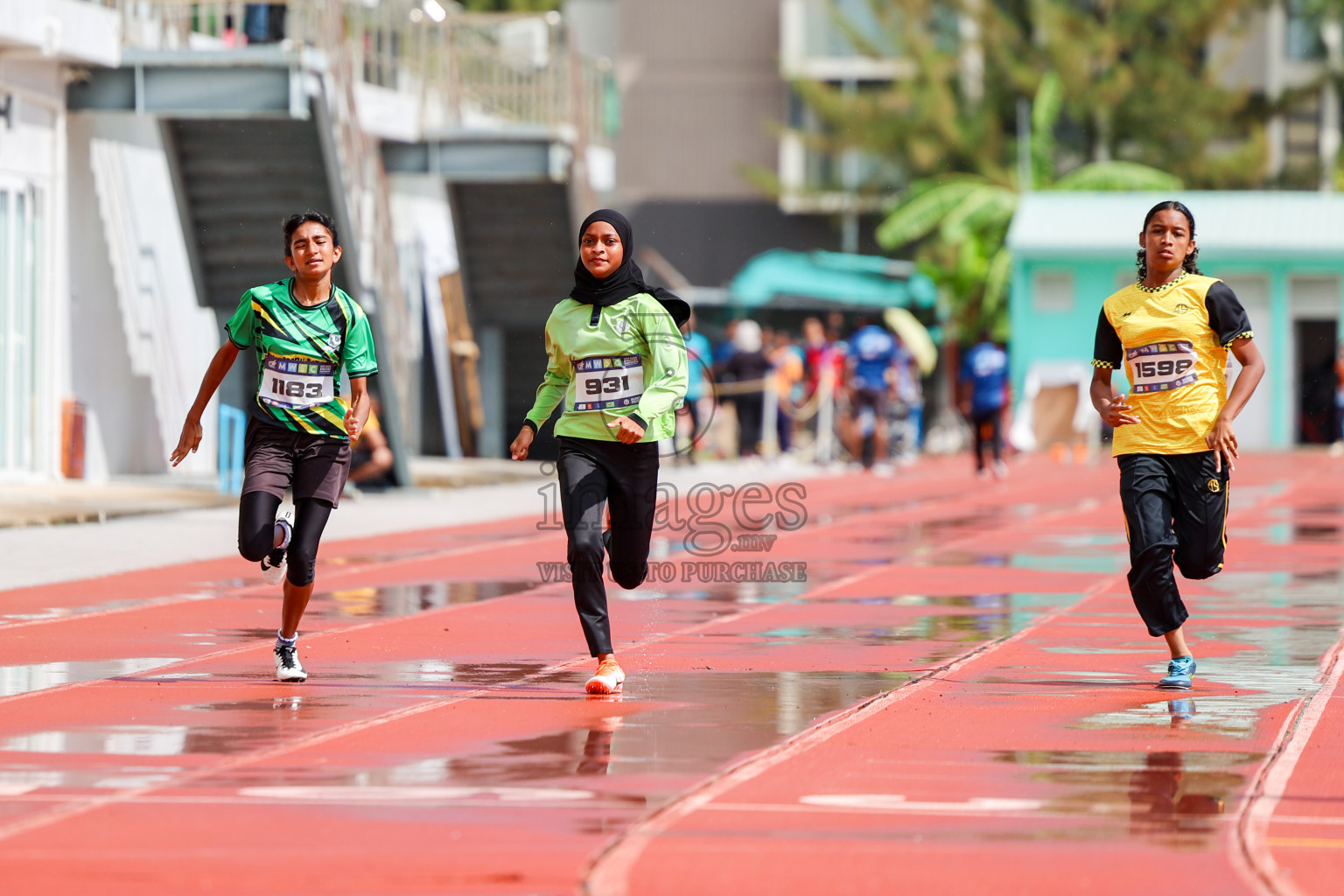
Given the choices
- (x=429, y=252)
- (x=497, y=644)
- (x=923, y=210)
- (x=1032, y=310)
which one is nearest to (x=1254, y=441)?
(x=1032, y=310)

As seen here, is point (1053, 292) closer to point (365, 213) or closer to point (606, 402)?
point (365, 213)

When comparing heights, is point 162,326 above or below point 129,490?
above

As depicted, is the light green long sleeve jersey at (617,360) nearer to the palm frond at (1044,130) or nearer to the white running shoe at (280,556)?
the white running shoe at (280,556)

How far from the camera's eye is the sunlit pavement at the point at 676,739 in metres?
5.77

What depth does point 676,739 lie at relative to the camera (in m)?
7.78

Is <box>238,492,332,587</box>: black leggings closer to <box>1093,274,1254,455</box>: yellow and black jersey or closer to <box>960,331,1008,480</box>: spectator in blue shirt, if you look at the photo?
<box>1093,274,1254,455</box>: yellow and black jersey

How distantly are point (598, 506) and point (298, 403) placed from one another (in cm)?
128

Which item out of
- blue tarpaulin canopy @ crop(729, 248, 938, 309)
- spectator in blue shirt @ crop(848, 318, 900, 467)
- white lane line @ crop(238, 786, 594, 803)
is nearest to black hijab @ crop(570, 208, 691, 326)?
white lane line @ crop(238, 786, 594, 803)

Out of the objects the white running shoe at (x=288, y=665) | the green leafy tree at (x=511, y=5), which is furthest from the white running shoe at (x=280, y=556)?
the green leafy tree at (x=511, y=5)

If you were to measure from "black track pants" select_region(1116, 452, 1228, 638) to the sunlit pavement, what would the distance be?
1.34 ft

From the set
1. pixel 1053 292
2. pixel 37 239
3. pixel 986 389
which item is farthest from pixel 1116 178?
pixel 37 239

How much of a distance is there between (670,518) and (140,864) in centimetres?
1508

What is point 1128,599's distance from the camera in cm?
1319

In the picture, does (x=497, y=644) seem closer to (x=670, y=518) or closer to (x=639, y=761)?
(x=639, y=761)
